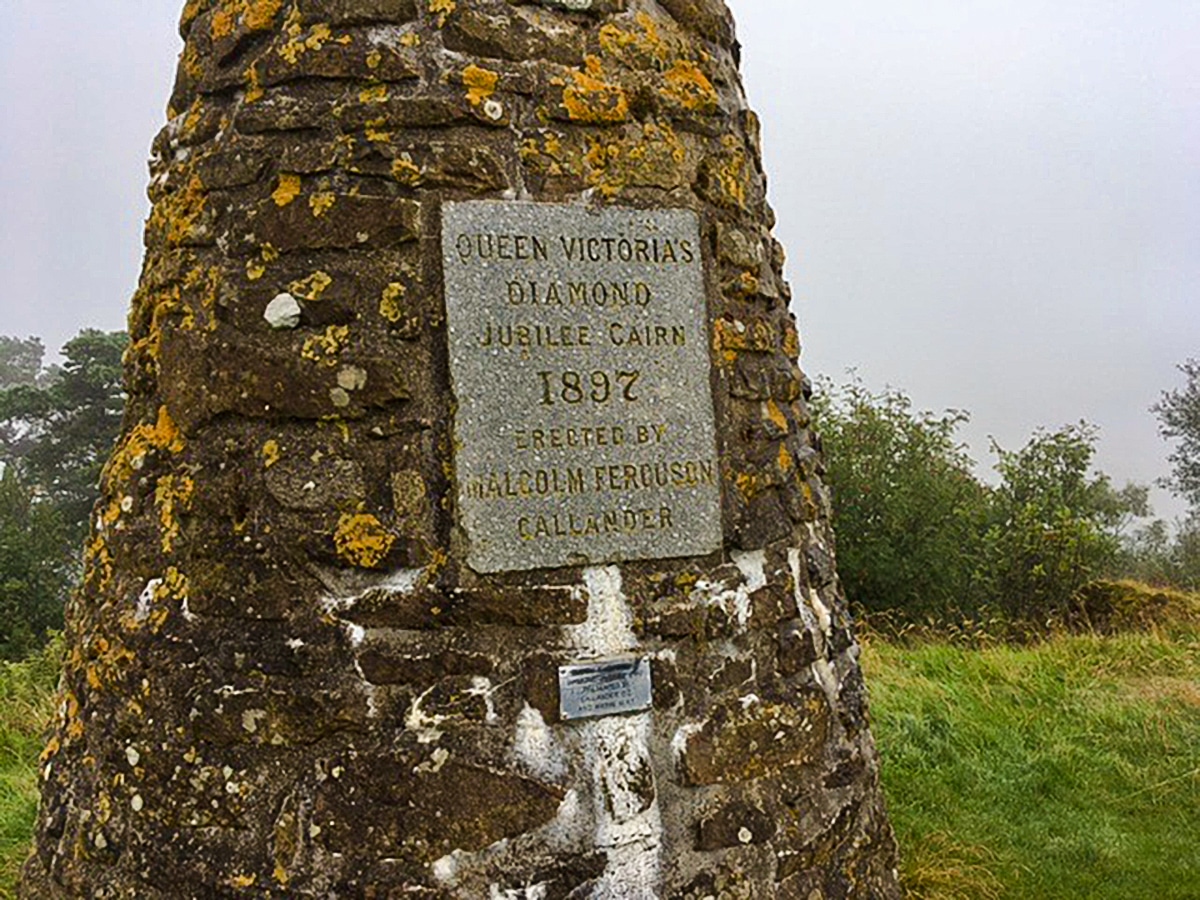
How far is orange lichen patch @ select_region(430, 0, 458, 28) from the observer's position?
326 centimetres

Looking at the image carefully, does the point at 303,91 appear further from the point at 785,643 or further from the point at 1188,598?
the point at 1188,598

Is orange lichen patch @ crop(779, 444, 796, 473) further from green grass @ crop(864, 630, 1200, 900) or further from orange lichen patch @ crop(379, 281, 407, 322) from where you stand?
green grass @ crop(864, 630, 1200, 900)

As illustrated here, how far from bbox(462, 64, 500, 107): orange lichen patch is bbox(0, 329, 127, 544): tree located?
73.3 feet

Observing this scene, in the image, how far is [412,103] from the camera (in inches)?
126

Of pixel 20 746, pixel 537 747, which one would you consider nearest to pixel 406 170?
pixel 537 747

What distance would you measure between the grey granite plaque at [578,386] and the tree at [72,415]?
73.4 feet

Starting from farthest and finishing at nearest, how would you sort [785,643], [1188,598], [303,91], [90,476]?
[90,476] → [1188,598] → [785,643] → [303,91]

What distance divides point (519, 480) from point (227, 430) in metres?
0.81

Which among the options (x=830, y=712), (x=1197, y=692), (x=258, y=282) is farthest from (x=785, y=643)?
(x=1197, y=692)

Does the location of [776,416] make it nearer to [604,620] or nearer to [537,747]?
[604,620]

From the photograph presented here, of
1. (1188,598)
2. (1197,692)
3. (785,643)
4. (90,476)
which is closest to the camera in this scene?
(785,643)

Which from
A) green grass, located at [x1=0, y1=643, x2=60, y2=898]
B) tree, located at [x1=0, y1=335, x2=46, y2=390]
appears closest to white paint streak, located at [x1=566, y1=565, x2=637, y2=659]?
green grass, located at [x1=0, y1=643, x2=60, y2=898]

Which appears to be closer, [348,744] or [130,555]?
[348,744]

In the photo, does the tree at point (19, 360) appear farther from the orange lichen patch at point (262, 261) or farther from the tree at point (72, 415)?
the orange lichen patch at point (262, 261)
